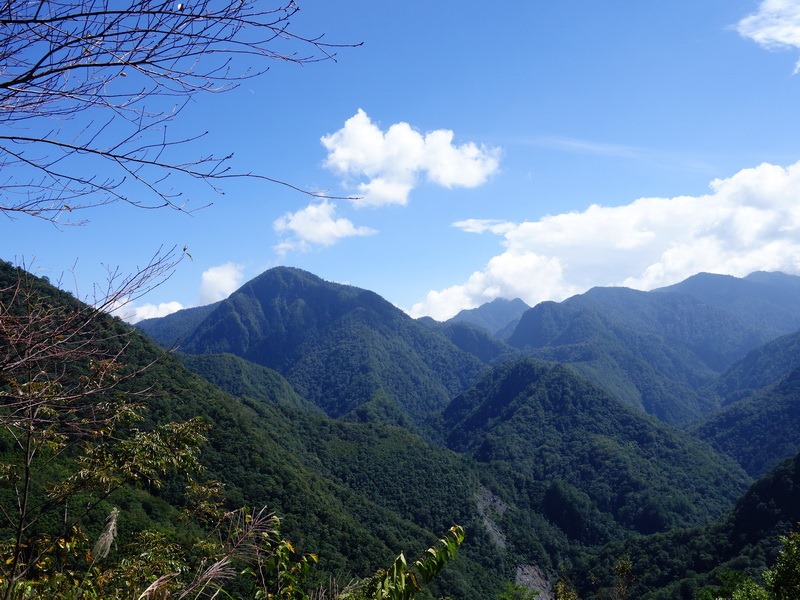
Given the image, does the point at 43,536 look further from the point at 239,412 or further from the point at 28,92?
the point at 239,412

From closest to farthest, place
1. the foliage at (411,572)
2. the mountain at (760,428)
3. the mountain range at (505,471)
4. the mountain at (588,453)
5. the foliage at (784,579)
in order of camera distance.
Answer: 1. the foliage at (411,572)
2. the foliage at (784,579)
3. the mountain range at (505,471)
4. the mountain at (588,453)
5. the mountain at (760,428)

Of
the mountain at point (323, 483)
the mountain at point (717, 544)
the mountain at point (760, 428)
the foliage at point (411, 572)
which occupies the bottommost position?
the mountain at point (760, 428)

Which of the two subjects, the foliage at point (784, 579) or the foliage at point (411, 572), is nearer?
the foliage at point (411, 572)

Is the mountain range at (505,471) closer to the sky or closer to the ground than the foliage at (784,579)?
closer to the ground

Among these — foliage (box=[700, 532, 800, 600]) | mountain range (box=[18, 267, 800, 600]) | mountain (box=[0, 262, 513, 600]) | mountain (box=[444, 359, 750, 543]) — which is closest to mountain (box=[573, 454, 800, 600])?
mountain range (box=[18, 267, 800, 600])

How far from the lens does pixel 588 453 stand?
11888cm

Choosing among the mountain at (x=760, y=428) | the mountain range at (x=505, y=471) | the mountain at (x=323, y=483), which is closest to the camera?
the mountain at (x=323, y=483)

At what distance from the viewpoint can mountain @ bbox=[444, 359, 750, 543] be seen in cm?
9325

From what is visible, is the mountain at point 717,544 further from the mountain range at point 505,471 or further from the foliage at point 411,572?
the foliage at point 411,572

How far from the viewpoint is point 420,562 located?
133 inches

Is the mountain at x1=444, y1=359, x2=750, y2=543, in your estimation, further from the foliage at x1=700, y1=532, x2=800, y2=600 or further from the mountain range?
the foliage at x1=700, y1=532, x2=800, y2=600

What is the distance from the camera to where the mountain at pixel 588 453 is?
9325cm

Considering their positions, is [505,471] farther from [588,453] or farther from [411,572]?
[411,572]

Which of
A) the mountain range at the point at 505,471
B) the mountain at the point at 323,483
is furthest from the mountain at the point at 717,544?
the mountain at the point at 323,483
